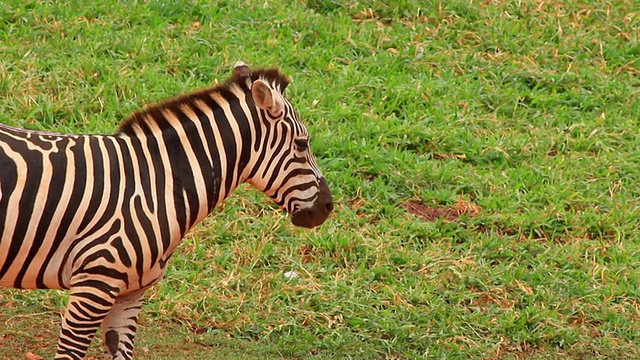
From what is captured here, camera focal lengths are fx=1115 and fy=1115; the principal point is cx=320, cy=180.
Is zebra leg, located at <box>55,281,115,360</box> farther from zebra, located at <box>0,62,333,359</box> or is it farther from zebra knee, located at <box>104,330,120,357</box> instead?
zebra knee, located at <box>104,330,120,357</box>

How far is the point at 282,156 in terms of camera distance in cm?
585

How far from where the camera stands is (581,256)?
865cm

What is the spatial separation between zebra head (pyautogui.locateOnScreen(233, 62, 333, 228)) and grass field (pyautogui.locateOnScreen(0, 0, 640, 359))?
1574 millimetres

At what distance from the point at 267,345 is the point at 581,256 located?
110 inches

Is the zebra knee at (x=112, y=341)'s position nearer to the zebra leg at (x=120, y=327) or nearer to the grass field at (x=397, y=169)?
the zebra leg at (x=120, y=327)

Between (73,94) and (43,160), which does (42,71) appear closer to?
(73,94)

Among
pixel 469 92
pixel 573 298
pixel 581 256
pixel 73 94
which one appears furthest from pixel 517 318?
pixel 73 94

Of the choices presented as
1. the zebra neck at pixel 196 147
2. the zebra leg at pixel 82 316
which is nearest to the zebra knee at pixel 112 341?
the zebra leg at pixel 82 316

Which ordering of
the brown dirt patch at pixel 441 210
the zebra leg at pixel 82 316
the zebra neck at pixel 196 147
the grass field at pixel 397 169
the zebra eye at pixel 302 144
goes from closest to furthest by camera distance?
the zebra leg at pixel 82 316 → the zebra neck at pixel 196 147 → the zebra eye at pixel 302 144 → the grass field at pixel 397 169 → the brown dirt patch at pixel 441 210

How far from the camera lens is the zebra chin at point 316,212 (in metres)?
5.96

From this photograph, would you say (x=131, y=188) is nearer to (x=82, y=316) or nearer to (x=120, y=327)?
(x=82, y=316)

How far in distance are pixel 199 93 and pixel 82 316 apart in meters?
1.29

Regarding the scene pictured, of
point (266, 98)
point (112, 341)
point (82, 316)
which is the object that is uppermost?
point (266, 98)

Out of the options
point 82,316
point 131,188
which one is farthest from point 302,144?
point 82,316
